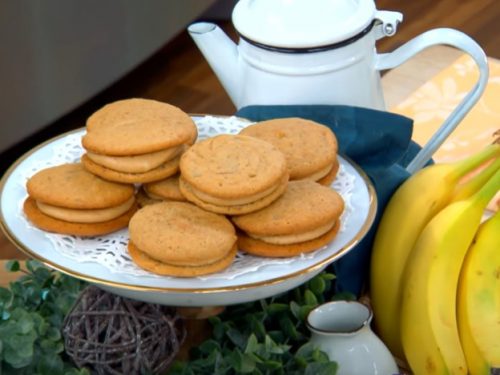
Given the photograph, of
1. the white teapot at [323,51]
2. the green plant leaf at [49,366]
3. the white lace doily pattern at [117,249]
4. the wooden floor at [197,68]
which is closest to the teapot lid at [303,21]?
the white teapot at [323,51]

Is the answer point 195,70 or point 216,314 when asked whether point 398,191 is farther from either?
point 195,70

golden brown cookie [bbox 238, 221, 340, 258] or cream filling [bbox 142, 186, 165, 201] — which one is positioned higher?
cream filling [bbox 142, 186, 165, 201]

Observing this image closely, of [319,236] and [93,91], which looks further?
[93,91]

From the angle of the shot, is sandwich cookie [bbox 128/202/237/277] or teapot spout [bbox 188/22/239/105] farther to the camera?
teapot spout [bbox 188/22/239/105]

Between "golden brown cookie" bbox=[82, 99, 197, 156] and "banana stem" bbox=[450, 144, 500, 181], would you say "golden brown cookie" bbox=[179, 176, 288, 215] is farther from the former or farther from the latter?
"banana stem" bbox=[450, 144, 500, 181]

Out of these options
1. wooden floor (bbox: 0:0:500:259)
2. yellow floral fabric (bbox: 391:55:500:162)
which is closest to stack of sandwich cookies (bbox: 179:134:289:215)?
yellow floral fabric (bbox: 391:55:500:162)

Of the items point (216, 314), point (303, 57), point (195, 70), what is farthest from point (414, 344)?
point (195, 70)
